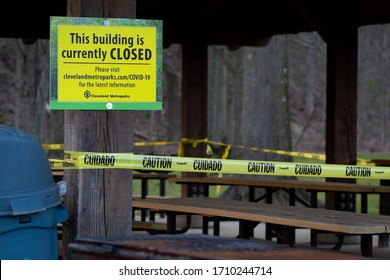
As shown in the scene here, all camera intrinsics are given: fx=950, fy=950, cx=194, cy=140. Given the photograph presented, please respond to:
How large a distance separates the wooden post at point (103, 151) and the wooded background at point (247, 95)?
28.2 ft

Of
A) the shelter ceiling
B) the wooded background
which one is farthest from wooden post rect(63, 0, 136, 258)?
the wooded background

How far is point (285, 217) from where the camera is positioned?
265 inches

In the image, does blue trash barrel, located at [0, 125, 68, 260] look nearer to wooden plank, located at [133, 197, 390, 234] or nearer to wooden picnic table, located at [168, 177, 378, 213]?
wooden plank, located at [133, 197, 390, 234]

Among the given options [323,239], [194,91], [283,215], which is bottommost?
[323,239]

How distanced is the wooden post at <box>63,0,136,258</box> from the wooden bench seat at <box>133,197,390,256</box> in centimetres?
133

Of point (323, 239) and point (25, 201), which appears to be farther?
point (323, 239)

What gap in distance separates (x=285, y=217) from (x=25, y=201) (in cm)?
210

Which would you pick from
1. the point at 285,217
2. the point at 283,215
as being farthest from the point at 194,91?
the point at 285,217

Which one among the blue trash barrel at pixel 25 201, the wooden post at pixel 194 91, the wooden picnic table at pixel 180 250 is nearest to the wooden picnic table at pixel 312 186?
the wooden post at pixel 194 91

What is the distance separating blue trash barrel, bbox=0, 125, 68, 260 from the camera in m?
5.32

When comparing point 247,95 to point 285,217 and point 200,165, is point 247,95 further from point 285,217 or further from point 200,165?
point 200,165

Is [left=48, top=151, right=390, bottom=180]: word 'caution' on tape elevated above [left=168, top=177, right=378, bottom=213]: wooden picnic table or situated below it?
above
